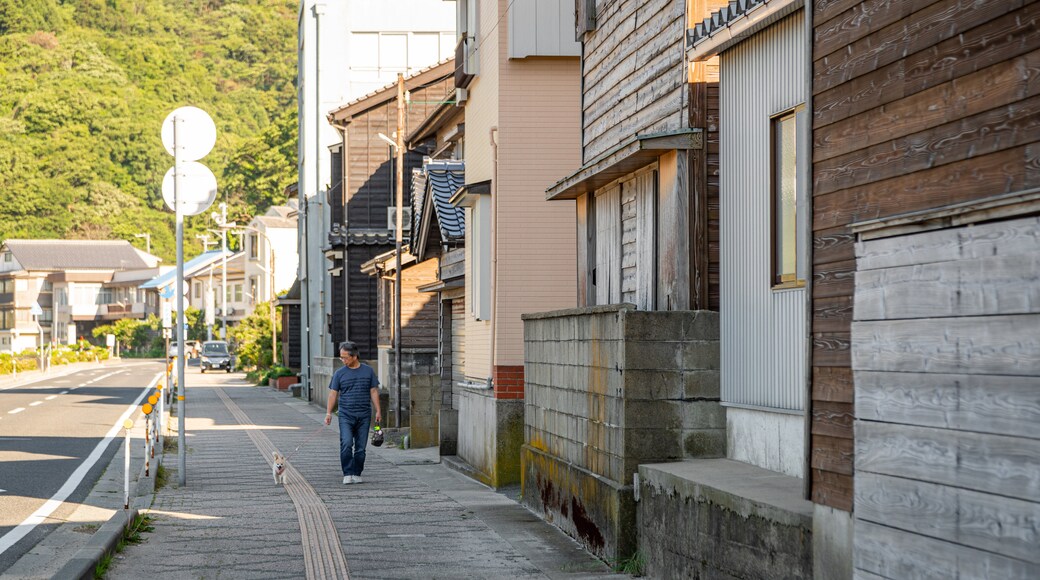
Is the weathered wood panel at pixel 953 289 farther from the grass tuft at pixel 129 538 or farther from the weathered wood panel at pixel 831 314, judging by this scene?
the grass tuft at pixel 129 538

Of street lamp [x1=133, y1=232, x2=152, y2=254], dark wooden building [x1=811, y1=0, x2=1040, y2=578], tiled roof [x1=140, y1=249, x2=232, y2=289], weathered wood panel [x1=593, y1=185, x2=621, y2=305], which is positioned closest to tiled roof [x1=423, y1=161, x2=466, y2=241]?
weathered wood panel [x1=593, y1=185, x2=621, y2=305]

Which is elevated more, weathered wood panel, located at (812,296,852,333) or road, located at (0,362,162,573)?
weathered wood panel, located at (812,296,852,333)

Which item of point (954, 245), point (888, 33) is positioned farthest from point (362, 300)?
point (954, 245)

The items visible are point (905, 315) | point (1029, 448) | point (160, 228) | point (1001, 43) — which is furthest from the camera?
point (160, 228)

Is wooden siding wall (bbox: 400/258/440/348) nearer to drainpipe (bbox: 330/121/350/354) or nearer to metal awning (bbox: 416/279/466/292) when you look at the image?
metal awning (bbox: 416/279/466/292)

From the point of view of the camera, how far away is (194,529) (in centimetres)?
1177

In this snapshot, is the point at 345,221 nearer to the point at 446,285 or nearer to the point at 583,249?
the point at 446,285

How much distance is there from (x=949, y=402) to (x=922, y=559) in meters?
0.69

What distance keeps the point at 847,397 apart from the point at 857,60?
172 cm

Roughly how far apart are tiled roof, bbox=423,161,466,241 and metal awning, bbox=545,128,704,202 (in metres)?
7.56

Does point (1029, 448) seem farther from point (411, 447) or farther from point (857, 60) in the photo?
point (411, 447)

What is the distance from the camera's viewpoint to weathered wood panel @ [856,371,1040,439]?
15.0 feet

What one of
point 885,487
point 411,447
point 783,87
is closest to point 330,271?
point 411,447

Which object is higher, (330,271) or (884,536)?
(330,271)
